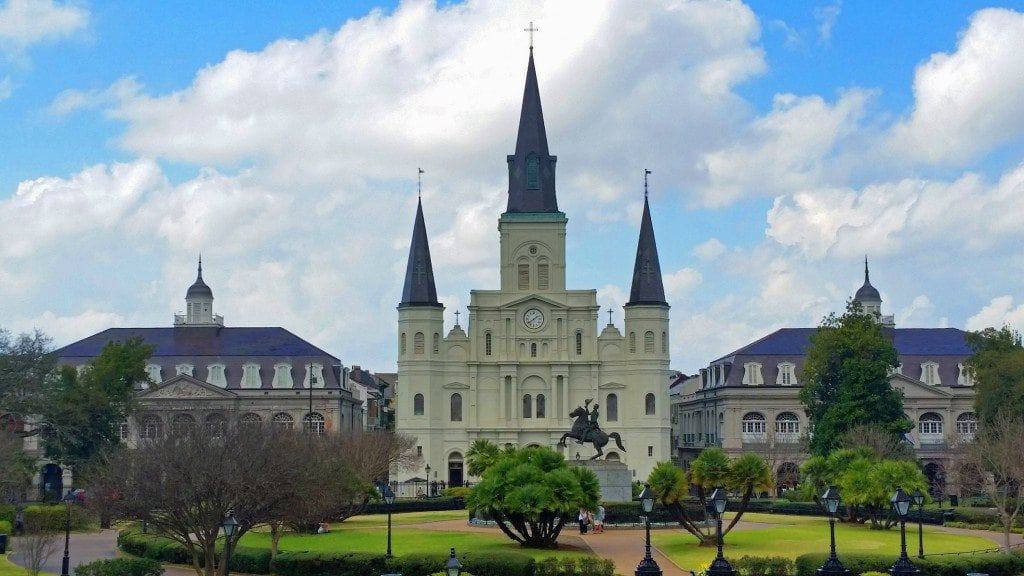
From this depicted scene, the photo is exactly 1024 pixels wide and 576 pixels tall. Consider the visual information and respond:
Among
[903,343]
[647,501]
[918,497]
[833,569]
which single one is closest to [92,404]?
[647,501]

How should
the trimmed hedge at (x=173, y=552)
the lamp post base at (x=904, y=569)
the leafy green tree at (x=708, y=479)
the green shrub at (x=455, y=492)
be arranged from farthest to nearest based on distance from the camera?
1. the green shrub at (x=455, y=492)
2. the leafy green tree at (x=708, y=479)
3. the trimmed hedge at (x=173, y=552)
4. the lamp post base at (x=904, y=569)

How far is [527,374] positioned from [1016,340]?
36.2 m

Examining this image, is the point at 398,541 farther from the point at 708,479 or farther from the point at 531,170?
the point at 531,170

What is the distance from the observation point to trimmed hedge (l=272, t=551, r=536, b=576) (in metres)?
42.3

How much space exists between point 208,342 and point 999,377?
64054 millimetres

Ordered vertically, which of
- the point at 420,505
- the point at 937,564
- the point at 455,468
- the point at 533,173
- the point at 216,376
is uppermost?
the point at 533,173

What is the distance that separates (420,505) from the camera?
78.5m

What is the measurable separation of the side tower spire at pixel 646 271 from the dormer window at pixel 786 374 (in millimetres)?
12909

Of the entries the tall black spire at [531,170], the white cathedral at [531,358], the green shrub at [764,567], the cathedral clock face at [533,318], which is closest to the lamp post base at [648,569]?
the green shrub at [764,567]

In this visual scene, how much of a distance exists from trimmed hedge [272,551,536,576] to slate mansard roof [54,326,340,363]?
69607mm

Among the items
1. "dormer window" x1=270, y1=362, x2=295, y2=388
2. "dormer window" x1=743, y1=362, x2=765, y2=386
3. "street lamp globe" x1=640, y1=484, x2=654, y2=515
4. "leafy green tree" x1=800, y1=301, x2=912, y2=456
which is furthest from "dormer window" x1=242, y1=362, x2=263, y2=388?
"street lamp globe" x1=640, y1=484, x2=654, y2=515

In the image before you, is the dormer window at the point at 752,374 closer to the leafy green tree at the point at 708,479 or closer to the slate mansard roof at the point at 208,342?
the slate mansard roof at the point at 208,342

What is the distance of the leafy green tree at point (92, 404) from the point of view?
262 ft

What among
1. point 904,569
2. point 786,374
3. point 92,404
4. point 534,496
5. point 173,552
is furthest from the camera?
point 786,374
